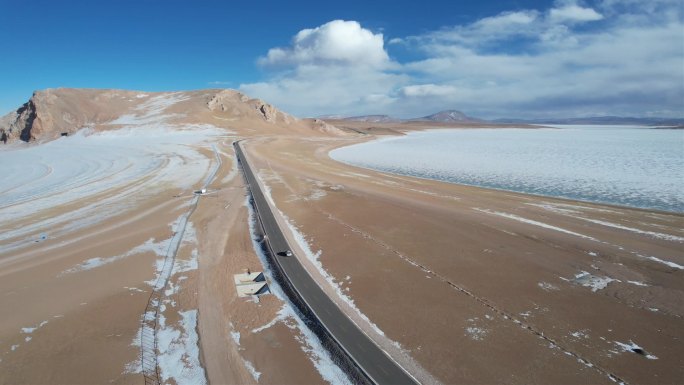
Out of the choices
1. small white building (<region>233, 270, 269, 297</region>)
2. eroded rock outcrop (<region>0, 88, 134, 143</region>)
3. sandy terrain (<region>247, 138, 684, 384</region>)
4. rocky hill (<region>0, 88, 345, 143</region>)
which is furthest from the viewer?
rocky hill (<region>0, 88, 345, 143</region>)

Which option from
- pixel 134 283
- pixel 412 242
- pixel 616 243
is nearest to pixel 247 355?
pixel 134 283

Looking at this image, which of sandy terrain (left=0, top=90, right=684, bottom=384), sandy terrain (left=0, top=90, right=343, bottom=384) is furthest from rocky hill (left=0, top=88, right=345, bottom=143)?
sandy terrain (left=0, top=90, right=684, bottom=384)

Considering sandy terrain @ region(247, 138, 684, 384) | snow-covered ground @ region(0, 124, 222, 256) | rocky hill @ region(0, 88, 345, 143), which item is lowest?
sandy terrain @ region(247, 138, 684, 384)

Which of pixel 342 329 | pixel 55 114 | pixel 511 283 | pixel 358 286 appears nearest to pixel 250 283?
pixel 358 286

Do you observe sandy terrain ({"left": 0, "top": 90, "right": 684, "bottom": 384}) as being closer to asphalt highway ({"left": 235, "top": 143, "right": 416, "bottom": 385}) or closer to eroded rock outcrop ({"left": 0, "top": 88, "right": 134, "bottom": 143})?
asphalt highway ({"left": 235, "top": 143, "right": 416, "bottom": 385})

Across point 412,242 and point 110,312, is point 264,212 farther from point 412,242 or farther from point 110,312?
point 110,312

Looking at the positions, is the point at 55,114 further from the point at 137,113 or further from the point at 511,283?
the point at 511,283

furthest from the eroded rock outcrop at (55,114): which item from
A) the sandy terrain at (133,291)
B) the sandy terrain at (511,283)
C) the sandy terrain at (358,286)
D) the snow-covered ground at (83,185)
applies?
the sandy terrain at (511,283)
